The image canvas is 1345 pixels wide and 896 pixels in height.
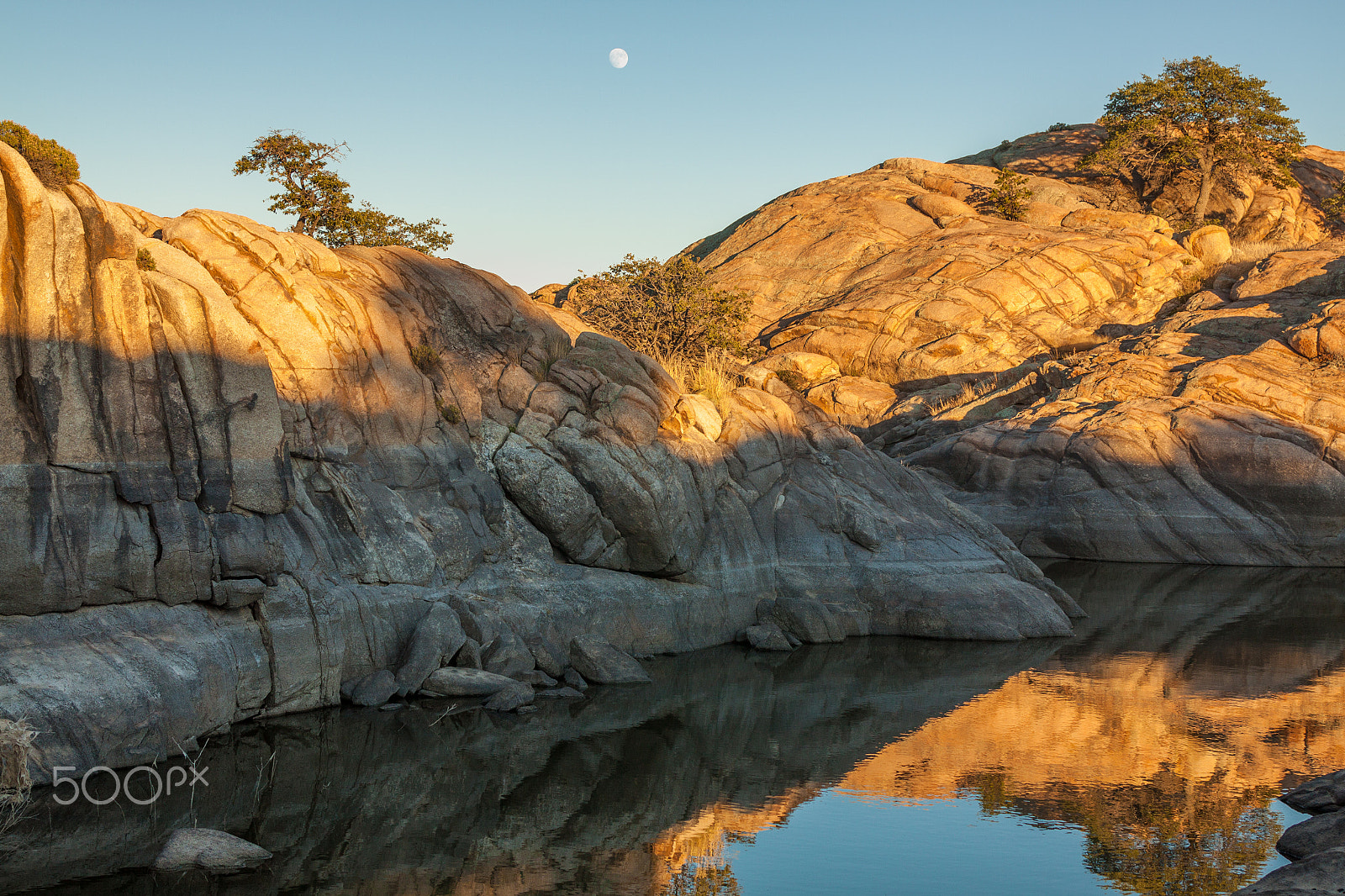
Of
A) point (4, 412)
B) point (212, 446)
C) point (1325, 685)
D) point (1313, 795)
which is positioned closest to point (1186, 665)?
point (1325, 685)

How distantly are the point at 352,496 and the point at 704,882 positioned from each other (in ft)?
32.7

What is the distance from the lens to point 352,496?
17953mm

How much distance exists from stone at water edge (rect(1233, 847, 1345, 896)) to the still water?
1033mm

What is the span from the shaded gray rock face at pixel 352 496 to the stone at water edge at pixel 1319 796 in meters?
10.3

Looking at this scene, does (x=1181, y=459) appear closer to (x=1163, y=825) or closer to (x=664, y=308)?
(x=664, y=308)

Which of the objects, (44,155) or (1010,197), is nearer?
(44,155)

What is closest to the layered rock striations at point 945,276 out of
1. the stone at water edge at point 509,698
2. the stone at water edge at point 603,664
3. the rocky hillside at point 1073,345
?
the rocky hillside at point 1073,345

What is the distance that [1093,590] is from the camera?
3048 cm

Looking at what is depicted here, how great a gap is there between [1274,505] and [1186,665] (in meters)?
17.4

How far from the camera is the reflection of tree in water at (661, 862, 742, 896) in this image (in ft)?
33.8

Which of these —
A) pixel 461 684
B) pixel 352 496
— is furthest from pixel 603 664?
pixel 352 496

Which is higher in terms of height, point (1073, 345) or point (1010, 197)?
point (1010, 197)

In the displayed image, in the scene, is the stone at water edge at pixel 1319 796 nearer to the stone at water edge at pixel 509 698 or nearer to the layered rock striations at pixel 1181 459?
the stone at water edge at pixel 509 698

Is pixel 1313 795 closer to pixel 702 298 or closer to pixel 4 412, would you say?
pixel 4 412
